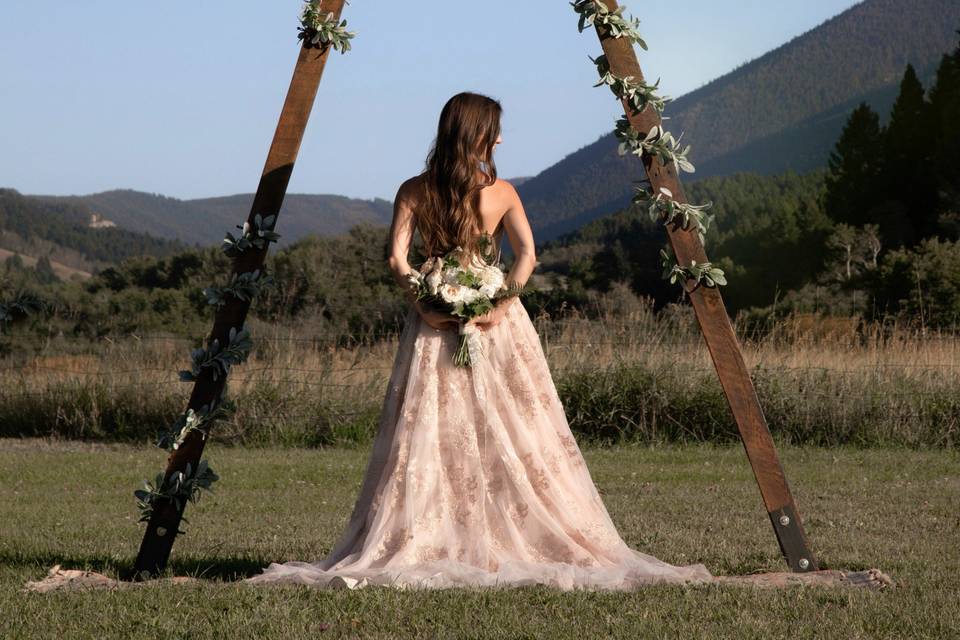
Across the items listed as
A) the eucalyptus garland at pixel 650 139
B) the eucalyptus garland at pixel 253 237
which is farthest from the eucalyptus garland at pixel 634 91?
the eucalyptus garland at pixel 253 237

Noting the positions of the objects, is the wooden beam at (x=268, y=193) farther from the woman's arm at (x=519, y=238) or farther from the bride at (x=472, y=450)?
the woman's arm at (x=519, y=238)

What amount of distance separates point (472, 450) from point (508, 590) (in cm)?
70

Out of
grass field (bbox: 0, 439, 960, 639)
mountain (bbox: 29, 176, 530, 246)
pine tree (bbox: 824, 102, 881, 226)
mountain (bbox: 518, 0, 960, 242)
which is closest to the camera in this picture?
grass field (bbox: 0, 439, 960, 639)

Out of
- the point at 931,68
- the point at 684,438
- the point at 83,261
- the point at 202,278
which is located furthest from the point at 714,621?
the point at 931,68

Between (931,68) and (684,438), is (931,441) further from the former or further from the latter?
(931,68)

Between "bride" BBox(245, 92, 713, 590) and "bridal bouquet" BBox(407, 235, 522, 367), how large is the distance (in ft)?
0.17

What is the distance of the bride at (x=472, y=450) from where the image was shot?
5.18 m

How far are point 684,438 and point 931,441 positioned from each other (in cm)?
230

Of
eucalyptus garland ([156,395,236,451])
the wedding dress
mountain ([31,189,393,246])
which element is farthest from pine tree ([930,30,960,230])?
mountain ([31,189,393,246])

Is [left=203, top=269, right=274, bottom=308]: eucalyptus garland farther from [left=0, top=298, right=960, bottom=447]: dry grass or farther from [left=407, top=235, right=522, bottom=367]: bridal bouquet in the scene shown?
[left=0, top=298, right=960, bottom=447]: dry grass

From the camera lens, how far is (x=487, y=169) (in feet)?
17.9

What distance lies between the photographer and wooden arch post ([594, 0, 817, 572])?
A: 545cm

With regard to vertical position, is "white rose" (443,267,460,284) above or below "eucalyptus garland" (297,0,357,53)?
below

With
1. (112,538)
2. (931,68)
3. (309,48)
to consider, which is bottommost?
(112,538)
